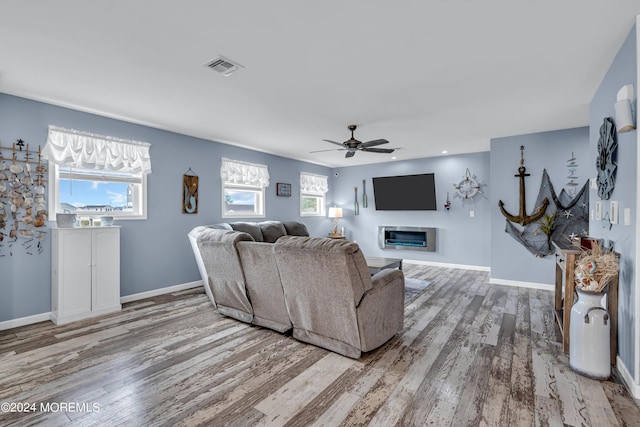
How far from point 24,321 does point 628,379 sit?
554cm

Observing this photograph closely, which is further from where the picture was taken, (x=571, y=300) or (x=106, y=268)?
(x=106, y=268)

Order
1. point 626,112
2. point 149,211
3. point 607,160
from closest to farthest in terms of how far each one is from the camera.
Answer: point 626,112 < point 607,160 < point 149,211

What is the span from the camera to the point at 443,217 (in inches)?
264

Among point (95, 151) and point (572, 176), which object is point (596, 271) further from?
point (95, 151)

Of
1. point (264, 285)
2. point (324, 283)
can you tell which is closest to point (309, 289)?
point (324, 283)

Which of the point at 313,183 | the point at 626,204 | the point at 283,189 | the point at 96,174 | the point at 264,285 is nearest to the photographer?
the point at 626,204

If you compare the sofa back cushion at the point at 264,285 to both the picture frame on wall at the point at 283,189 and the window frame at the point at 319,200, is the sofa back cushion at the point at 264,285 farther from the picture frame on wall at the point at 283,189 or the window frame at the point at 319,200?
the window frame at the point at 319,200

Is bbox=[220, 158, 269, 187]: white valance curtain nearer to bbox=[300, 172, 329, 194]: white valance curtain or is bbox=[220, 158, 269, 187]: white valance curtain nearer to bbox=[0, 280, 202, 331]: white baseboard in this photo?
bbox=[300, 172, 329, 194]: white valance curtain

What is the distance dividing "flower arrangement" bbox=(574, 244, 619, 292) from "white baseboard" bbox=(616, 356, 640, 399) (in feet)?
1.89

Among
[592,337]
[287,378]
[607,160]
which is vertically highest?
[607,160]

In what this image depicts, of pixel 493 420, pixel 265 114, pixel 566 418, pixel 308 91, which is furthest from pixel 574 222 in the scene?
pixel 265 114

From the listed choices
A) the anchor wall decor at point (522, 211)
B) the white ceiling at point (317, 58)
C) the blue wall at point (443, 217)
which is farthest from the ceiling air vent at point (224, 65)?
the blue wall at point (443, 217)

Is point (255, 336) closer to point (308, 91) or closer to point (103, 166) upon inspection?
point (308, 91)

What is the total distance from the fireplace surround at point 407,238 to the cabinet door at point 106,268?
18.2 feet
